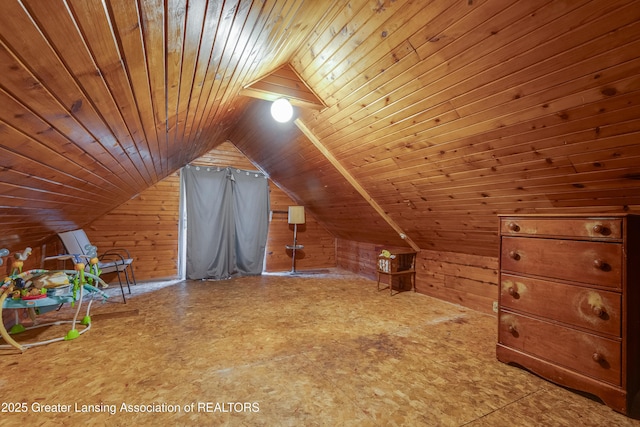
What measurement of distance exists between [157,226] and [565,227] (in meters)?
5.33

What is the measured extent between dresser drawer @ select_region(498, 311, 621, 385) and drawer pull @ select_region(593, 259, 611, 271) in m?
0.40

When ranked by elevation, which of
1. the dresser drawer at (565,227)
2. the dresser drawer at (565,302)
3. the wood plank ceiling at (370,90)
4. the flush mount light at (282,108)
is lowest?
the dresser drawer at (565,302)

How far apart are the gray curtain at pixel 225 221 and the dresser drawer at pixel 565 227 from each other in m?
4.20

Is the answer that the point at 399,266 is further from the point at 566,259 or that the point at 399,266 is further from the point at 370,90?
the point at 370,90

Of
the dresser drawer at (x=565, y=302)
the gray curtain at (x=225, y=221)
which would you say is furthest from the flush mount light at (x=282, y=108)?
the gray curtain at (x=225, y=221)

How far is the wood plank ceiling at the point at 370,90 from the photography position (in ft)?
2.80

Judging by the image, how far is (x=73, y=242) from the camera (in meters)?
3.60

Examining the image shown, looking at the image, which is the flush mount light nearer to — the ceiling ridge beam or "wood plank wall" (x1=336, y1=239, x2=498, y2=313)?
the ceiling ridge beam

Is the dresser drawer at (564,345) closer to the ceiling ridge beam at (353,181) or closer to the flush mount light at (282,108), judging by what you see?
the ceiling ridge beam at (353,181)

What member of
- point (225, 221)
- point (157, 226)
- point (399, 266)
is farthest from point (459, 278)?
point (157, 226)

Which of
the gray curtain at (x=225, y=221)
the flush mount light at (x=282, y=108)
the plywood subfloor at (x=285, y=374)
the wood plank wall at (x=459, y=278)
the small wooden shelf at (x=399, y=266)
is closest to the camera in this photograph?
the plywood subfloor at (x=285, y=374)

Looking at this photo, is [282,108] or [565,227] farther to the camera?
[282,108]

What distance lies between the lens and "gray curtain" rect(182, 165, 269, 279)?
485cm

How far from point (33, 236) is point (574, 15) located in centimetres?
435
